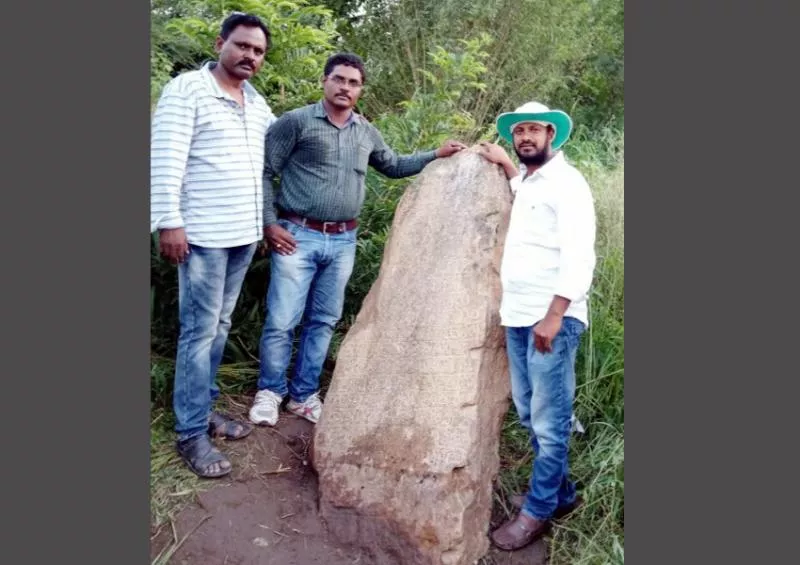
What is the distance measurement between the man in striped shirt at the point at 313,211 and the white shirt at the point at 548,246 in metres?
0.83

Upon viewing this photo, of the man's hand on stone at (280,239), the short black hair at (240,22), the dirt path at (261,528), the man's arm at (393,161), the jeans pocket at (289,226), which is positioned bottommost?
the dirt path at (261,528)

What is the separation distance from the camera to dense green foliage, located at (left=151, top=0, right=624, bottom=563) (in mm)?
3549

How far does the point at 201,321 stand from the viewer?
316 centimetres

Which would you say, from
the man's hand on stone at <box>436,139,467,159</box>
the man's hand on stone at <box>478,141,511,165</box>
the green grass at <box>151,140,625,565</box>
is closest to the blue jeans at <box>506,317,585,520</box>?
the green grass at <box>151,140,625,565</box>

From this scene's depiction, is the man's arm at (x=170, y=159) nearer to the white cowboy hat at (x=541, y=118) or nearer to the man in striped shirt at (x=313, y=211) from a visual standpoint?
the man in striped shirt at (x=313, y=211)

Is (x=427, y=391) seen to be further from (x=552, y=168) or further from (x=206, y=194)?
(x=206, y=194)

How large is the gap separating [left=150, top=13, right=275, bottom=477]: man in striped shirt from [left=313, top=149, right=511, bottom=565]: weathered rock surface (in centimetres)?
61

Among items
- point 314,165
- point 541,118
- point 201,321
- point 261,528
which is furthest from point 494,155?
point 261,528

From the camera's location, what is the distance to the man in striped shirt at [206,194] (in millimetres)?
2941

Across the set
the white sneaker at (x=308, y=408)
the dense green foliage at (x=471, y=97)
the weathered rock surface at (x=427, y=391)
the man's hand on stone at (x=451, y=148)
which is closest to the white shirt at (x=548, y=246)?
the weathered rock surface at (x=427, y=391)

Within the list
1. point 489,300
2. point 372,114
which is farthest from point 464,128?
point 489,300

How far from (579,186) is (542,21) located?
3.02 meters

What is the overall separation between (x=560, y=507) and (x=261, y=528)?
1311 mm

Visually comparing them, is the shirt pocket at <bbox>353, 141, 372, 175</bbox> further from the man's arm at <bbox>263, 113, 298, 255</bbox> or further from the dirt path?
the dirt path
